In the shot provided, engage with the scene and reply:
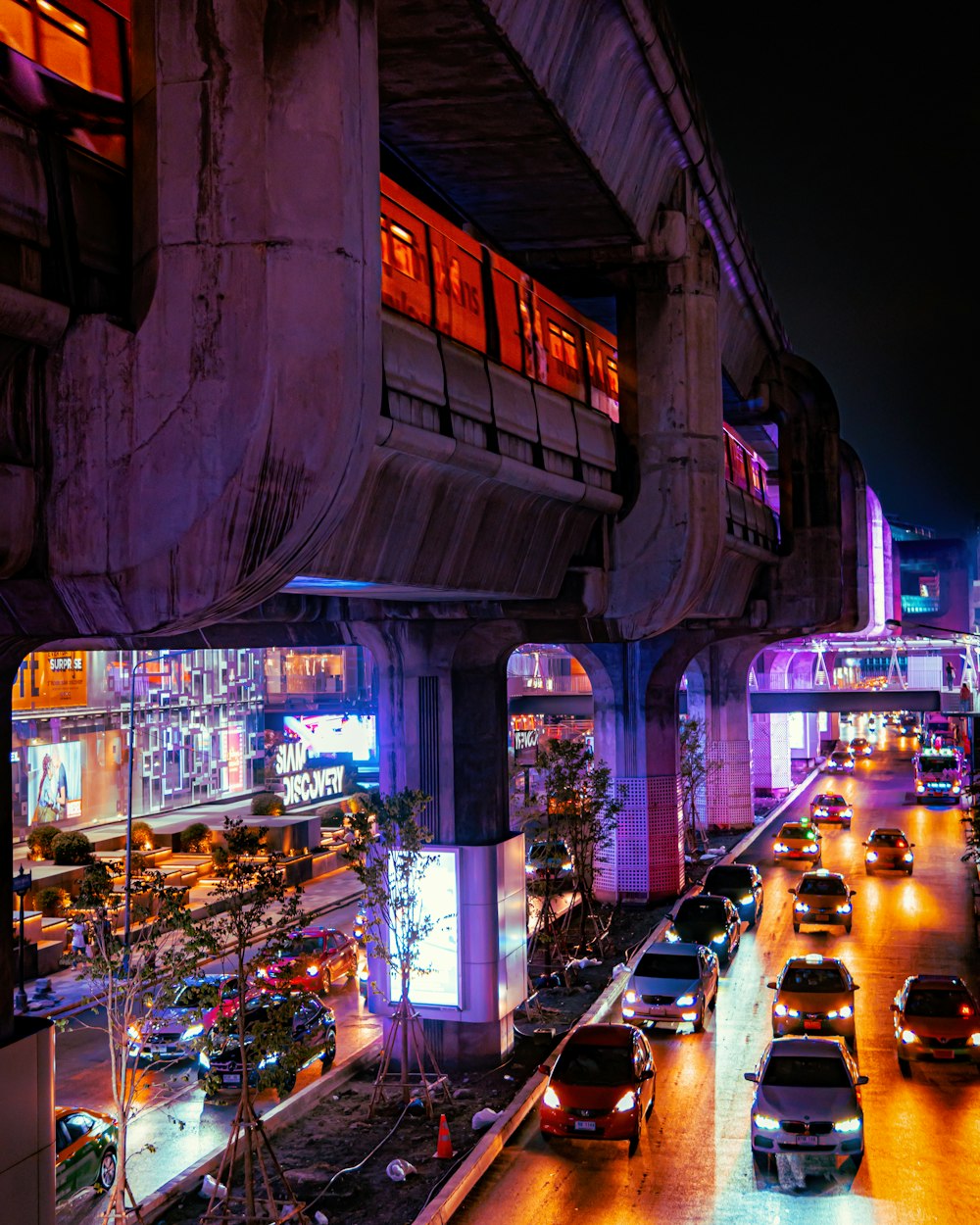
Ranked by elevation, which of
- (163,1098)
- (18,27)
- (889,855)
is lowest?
(163,1098)

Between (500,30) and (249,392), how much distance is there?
20.7 ft

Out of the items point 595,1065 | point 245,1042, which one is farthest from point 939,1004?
point 245,1042

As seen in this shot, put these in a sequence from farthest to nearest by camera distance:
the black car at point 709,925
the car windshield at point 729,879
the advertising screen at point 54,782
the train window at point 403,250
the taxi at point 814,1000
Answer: the advertising screen at point 54,782
the car windshield at point 729,879
the black car at point 709,925
the taxi at point 814,1000
the train window at point 403,250

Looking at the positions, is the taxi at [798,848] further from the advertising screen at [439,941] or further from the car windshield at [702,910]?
the advertising screen at [439,941]

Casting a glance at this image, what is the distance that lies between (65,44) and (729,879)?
30.7 metres

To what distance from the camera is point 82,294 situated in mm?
9766

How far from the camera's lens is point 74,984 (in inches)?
1252

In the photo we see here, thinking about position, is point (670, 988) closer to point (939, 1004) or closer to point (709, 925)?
point (939, 1004)

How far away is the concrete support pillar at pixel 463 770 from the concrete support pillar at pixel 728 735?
35.5m

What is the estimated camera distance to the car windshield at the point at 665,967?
1008 inches

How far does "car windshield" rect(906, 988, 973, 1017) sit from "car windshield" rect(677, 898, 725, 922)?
9377 millimetres

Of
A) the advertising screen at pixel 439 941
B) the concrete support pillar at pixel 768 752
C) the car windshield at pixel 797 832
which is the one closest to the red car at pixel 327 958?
the advertising screen at pixel 439 941

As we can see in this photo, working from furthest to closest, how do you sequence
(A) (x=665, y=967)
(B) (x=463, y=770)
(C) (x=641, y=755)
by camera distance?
(C) (x=641, y=755) → (A) (x=665, y=967) → (B) (x=463, y=770)

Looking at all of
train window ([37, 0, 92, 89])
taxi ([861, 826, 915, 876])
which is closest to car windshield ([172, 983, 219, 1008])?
train window ([37, 0, 92, 89])
